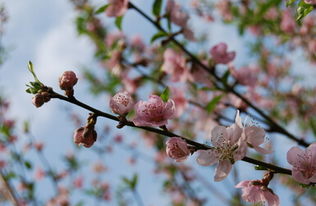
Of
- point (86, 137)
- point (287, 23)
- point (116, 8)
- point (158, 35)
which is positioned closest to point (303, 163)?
point (86, 137)

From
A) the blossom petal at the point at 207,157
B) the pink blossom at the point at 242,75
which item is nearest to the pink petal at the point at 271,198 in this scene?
the blossom petal at the point at 207,157

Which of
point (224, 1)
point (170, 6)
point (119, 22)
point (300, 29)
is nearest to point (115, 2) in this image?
point (119, 22)

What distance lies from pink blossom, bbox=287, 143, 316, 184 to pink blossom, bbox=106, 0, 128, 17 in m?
2.05

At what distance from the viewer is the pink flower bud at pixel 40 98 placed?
5.04 ft

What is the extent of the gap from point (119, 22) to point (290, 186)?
583cm

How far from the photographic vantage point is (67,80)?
158 centimetres

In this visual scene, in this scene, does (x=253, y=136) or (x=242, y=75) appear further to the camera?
(x=242, y=75)

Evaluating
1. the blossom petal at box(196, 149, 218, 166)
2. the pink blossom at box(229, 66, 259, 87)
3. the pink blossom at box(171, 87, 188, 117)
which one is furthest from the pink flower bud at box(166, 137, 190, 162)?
the pink blossom at box(171, 87, 188, 117)

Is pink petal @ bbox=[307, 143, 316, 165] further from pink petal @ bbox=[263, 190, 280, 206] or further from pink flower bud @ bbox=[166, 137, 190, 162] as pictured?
pink flower bud @ bbox=[166, 137, 190, 162]

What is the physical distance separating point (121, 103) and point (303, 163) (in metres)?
0.79

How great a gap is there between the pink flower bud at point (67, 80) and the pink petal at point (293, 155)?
36.9 inches

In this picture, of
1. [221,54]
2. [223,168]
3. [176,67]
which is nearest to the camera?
[223,168]

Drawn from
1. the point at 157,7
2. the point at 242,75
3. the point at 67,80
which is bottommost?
the point at 67,80

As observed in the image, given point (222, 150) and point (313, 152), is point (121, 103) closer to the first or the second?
point (222, 150)
